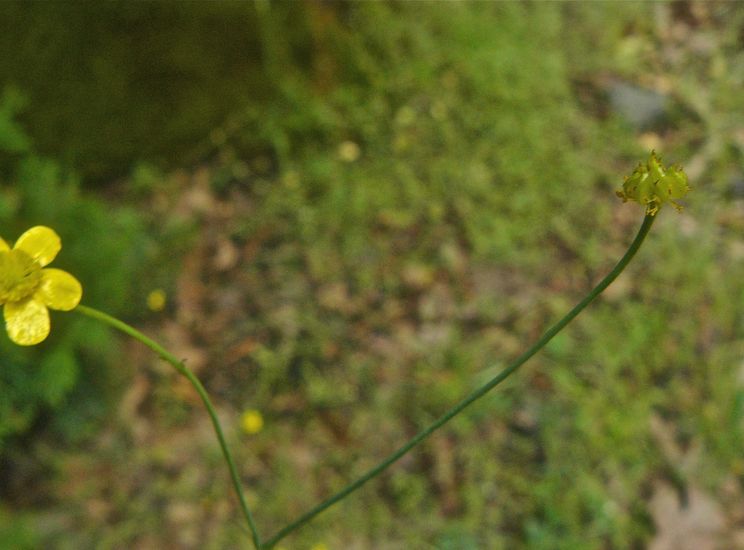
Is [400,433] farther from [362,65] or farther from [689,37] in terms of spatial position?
[689,37]

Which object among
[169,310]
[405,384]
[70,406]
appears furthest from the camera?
[169,310]

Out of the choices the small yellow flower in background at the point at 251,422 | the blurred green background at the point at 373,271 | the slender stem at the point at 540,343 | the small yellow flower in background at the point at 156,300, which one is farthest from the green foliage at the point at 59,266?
the slender stem at the point at 540,343

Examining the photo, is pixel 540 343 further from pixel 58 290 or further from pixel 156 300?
pixel 156 300

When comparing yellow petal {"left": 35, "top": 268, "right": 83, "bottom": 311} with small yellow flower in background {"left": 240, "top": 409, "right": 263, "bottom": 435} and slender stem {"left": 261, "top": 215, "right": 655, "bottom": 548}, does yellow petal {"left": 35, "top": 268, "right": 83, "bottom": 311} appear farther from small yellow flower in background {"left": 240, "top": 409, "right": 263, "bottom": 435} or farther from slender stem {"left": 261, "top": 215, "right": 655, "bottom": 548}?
small yellow flower in background {"left": 240, "top": 409, "right": 263, "bottom": 435}

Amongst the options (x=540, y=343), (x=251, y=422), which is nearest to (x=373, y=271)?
(x=251, y=422)

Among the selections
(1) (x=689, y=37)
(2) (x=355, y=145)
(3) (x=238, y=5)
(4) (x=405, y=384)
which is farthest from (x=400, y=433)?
(1) (x=689, y=37)
